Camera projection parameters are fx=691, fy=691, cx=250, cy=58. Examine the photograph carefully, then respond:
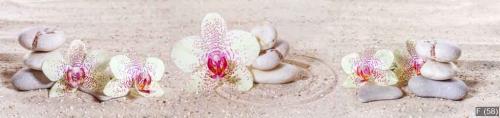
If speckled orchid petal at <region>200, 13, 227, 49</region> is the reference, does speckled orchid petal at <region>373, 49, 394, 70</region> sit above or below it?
below

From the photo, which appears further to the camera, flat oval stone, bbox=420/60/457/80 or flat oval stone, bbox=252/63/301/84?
flat oval stone, bbox=252/63/301/84

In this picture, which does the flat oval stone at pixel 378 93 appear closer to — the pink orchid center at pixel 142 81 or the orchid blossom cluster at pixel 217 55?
the orchid blossom cluster at pixel 217 55

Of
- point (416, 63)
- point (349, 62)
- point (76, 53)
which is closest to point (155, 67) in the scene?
point (76, 53)

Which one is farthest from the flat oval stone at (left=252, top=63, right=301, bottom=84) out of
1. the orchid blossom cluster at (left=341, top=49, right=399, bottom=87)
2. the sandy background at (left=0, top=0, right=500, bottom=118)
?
the orchid blossom cluster at (left=341, top=49, right=399, bottom=87)

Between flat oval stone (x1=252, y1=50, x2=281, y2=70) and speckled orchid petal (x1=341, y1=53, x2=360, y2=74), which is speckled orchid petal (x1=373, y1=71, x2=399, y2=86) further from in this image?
flat oval stone (x1=252, y1=50, x2=281, y2=70)

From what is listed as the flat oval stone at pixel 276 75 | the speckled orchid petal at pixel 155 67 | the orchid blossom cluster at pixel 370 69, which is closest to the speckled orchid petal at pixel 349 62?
the orchid blossom cluster at pixel 370 69

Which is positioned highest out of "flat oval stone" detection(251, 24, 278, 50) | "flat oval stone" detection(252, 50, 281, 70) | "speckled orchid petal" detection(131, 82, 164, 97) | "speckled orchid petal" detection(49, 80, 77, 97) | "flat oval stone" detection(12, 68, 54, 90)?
"flat oval stone" detection(251, 24, 278, 50)
